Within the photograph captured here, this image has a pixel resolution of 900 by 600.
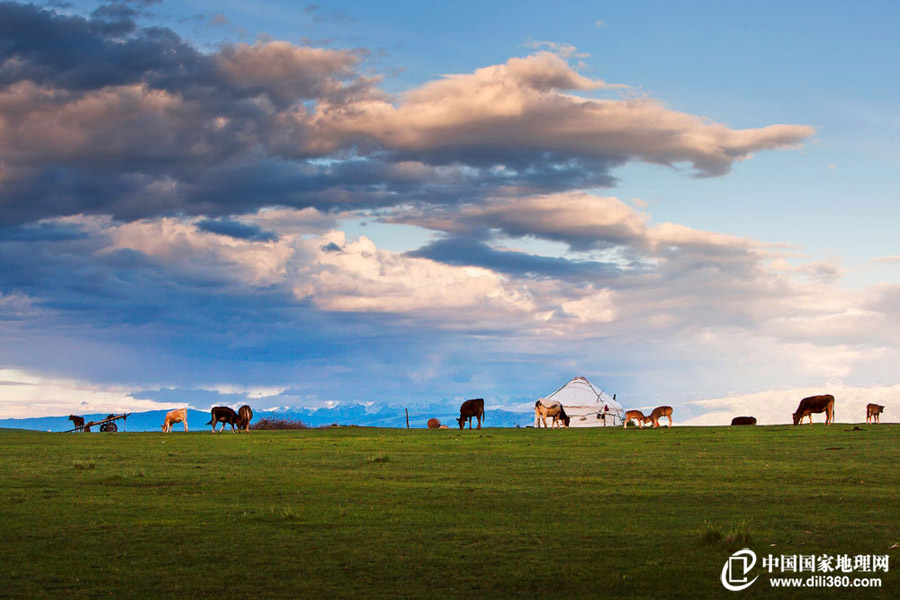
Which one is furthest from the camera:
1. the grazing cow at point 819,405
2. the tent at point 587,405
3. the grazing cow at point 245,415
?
the tent at point 587,405

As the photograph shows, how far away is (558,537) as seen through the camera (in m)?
15.7

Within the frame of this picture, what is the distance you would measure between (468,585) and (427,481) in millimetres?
11594

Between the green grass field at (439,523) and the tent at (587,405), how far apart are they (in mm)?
70084

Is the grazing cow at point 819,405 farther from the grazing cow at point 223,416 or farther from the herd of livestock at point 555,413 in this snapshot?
the grazing cow at point 223,416

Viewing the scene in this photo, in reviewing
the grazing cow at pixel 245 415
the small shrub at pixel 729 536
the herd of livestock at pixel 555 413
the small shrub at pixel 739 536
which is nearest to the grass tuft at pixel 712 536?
the small shrub at pixel 729 536

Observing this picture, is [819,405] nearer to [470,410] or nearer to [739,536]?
[470,410]

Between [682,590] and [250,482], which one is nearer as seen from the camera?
[682,590]

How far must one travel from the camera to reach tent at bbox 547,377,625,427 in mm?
101438

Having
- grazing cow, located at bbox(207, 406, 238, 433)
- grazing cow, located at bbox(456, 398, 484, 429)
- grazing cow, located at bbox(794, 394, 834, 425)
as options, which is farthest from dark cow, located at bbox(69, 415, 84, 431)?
grazing cow, located at bbox(794, 394, 834, 425)

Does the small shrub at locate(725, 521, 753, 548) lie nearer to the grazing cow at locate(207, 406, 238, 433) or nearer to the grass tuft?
the grass tuft

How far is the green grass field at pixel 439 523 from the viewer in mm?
13070

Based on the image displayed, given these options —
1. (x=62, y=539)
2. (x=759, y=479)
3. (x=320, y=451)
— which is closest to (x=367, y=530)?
(x=62, y=539)

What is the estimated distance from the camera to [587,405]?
340 feet

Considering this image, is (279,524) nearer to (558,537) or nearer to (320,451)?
(558,537)
